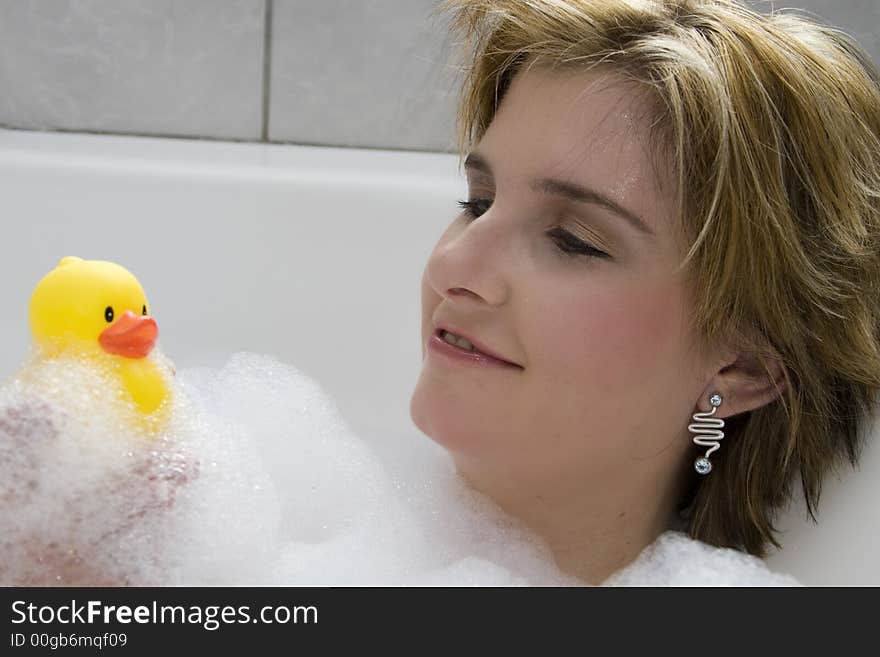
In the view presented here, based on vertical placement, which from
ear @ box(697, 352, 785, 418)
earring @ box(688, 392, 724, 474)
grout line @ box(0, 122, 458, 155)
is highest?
ear @ box(697, 352, 785, 418)

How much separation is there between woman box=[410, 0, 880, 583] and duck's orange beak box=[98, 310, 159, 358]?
8.2 inches

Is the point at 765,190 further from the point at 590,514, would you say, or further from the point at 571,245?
the point at 590,514

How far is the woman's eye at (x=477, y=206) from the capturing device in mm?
832

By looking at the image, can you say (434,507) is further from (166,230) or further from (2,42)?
(2,42)

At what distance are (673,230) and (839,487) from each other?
26 cm

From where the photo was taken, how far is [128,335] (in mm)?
688

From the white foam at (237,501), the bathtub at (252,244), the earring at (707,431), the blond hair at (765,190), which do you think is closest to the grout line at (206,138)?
the bathtub at (252,244)

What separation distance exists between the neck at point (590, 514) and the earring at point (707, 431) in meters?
0.03

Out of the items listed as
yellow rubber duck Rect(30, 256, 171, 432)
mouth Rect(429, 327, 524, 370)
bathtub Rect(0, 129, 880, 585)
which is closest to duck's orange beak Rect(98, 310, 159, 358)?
yellow rubber duck Rect(30, 256, 171, 432)

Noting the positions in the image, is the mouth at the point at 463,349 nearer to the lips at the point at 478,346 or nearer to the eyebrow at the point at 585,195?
the lips at the point at 478,346

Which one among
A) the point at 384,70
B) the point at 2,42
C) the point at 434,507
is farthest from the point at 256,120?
the point at 434,507

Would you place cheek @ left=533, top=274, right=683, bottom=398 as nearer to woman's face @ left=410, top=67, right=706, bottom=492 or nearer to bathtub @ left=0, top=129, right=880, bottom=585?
woman's face @ left=410, top=67, right=706, bottom=492

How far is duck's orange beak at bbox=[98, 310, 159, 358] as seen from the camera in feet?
2.26

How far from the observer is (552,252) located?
763 mm
